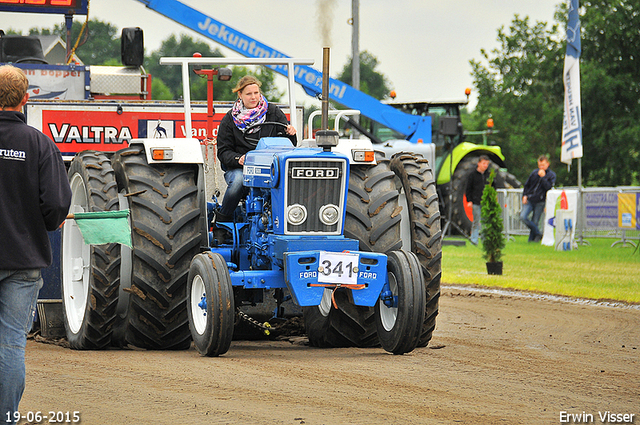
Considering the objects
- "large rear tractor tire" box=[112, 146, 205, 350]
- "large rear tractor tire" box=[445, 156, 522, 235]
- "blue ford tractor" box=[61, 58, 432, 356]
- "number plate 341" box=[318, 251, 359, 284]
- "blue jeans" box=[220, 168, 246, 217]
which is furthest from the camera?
"large rear tractor tire" box=[445, 156, 522, 235]

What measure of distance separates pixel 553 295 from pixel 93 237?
8175 mm

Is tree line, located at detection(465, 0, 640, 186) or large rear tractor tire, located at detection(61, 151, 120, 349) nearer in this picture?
large rear tractor tire, located at detection(61, 151, 120, 349)

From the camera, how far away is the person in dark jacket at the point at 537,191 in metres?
21.7

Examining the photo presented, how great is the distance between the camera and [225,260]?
7574 mm

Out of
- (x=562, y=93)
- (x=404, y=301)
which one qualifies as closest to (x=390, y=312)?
(x=404, y=301)

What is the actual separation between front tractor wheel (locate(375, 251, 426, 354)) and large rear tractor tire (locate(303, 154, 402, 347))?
1.31ft

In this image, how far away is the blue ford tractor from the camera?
6.82m

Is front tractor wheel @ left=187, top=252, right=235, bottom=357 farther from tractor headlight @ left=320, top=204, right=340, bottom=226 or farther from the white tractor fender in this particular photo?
the white tractor fender

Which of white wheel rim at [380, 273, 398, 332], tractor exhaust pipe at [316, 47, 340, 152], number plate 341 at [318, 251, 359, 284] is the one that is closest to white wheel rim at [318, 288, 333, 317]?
white wheel rim at [380, 273, 398, 332]

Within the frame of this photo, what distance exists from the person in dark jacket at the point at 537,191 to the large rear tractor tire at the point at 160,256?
49.9ft

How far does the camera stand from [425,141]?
21812 mm

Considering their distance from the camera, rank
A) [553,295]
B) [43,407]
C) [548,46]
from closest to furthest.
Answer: [43,407] < [553,295] < [548,46]

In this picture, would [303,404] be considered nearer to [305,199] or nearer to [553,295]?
[305,199]

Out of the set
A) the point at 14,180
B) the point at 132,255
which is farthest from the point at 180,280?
the point at 14,180
